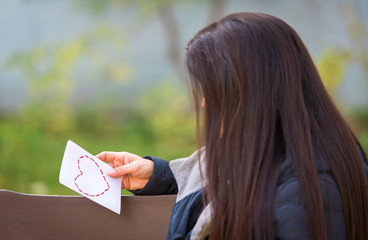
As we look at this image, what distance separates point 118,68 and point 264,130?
8.29ft

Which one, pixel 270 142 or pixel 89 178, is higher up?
pixel 270 142

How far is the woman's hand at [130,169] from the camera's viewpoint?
1554mm

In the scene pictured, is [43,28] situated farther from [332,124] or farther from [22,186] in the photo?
[332,124]

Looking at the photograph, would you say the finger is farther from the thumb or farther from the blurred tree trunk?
the blurred tree trunk

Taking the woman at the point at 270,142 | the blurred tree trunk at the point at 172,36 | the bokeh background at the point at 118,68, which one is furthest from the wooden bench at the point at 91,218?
the blurred tree trunk at the point at 172,36

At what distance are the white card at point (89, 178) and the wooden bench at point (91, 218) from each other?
6cm

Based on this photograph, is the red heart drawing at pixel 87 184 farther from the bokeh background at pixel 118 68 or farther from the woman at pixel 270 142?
the bokeh background at pixel 118 68

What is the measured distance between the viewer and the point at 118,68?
140 inches

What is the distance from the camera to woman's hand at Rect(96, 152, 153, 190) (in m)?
1.55

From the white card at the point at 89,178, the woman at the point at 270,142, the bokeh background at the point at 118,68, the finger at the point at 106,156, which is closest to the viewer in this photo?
the woman at the point at 270,142

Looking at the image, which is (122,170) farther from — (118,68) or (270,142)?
(118,68)

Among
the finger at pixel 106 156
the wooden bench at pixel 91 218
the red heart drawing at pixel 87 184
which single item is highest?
the finger at pixel 106 156

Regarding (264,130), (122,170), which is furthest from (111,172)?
(264,130)

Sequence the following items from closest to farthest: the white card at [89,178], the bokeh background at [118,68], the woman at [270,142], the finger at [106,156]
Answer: the woman at [270,142]
the white card at [89,178]
the finger at [106,156]
the bokeh background at [118,68]
